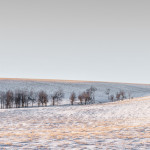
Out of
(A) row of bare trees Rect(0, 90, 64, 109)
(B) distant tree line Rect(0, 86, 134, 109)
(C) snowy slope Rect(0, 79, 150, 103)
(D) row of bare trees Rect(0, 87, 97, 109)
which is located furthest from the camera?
(C) snowy slope Rect(0, 79, 150, 103)

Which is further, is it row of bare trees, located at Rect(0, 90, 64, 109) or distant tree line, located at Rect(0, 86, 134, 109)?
distant tree line, located at Rect(0, 86, 134, 109)

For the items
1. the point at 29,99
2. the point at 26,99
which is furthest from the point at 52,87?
the point at 26,99

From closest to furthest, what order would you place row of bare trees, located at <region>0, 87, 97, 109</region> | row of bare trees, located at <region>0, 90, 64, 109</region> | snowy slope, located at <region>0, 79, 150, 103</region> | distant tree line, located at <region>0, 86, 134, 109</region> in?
row of bare trees, located at <region>0, 90, 64, 109</region> < row of bare trees, located at <region>0, 87, 97, 109</region> < distant tree line, located at <region>0, 86, 134, 109</region> < snowy slope, located at <region>0, 79, 150, 103</region>

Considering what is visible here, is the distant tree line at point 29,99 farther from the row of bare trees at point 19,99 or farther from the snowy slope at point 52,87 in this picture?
the snowy slope at point 52,87

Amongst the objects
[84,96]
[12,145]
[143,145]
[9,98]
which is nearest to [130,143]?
[143,145]

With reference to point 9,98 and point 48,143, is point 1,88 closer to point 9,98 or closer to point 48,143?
point 9,98

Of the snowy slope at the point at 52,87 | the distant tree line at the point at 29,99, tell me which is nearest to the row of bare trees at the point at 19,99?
the distant tree line at the point at 29,99

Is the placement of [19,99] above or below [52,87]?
below

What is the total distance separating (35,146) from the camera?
9.24m

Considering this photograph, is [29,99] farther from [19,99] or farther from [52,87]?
[52,87]

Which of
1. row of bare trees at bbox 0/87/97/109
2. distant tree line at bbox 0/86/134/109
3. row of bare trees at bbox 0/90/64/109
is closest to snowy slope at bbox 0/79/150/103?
distant tree line at bbox 0/86/134/109

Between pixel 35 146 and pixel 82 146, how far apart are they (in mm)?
2254

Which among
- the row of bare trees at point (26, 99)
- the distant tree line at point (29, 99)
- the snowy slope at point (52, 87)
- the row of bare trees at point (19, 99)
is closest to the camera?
the row of bare trees at point (19, 99)

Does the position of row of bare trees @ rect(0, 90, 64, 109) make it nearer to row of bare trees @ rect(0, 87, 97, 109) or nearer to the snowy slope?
row of bare trees @ rect(0, 87, 97, 109)
